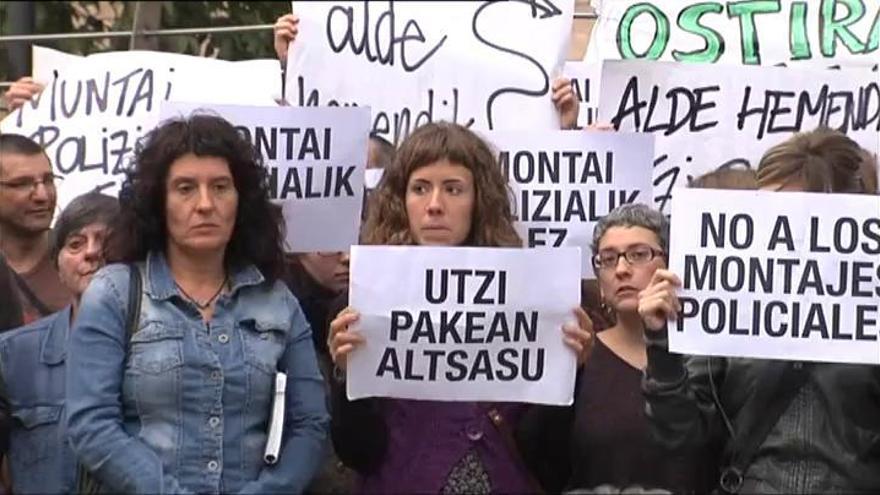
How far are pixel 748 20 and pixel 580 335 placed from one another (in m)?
1.99

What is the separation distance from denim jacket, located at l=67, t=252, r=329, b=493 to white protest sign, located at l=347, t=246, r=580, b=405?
1.00ft

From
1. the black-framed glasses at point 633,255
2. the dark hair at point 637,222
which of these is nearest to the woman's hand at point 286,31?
the dark hair at point 637,222

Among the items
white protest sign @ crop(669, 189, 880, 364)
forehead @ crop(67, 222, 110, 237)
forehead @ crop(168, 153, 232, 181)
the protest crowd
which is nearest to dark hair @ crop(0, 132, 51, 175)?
forehead @ crop(67, 222, 110, 237)

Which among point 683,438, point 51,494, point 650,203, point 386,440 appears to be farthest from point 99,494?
point 650,203

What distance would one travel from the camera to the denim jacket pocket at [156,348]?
484 centimetres

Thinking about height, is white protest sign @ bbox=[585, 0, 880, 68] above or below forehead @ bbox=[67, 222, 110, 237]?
above

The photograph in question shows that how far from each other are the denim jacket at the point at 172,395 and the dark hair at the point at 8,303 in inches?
31.9

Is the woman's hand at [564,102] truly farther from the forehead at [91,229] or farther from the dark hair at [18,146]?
the dark hair at [18,146]

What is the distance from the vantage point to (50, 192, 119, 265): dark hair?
576 centimetres

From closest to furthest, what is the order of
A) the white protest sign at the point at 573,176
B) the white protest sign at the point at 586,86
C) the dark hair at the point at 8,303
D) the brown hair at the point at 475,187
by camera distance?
1. the brown hair at the point at 475,187
2. the dark hair at the point at 8,303
3. the white protest sign at the point at 573,176
4. the white protest sign at the point at 586,86

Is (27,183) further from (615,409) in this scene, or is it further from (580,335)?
(615,409)

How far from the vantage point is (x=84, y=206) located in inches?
229

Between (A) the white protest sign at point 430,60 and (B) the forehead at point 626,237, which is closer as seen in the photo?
(B) the forehead at point 626,237

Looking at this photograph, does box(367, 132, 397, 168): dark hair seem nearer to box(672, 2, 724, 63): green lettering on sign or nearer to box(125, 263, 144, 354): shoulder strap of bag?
box(672, 2, 724, 63): green lettering on sign
